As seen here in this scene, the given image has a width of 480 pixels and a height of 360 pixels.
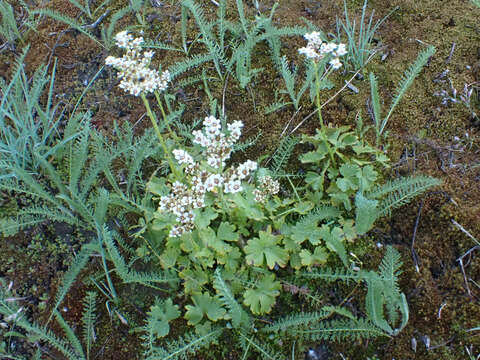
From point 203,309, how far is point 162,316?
22 cm

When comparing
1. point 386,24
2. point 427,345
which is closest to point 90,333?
point 427,345

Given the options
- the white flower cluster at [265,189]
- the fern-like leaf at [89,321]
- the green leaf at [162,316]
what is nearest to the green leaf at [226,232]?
the white flower cluster at [265,189]

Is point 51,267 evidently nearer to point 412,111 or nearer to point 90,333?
point 90,333

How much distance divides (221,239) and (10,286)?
1279 mm

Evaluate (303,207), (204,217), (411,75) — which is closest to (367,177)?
(303,207)

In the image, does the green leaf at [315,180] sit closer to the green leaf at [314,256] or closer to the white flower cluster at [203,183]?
the green leaf at [314,256]

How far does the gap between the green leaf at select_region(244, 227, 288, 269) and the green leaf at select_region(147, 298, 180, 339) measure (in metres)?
0.45

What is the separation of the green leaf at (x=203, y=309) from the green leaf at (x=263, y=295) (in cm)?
14

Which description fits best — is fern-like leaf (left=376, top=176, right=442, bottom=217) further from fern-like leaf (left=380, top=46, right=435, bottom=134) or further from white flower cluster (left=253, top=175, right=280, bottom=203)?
white flower cluster (left=253, top=175, right=280, bottom=203)

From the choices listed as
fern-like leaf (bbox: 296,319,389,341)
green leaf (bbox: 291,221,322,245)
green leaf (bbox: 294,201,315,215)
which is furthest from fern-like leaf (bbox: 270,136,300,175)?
fern-like leaf (bbox: 296,319,389,341)

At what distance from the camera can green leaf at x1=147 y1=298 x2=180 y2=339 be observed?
1.98 meters

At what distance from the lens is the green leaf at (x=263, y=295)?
195 centimetres

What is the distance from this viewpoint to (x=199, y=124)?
266 centimetres

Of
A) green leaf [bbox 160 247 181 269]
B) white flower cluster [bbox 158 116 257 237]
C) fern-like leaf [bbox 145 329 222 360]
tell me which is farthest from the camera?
green leaf [bbox 160 247 181 269]
